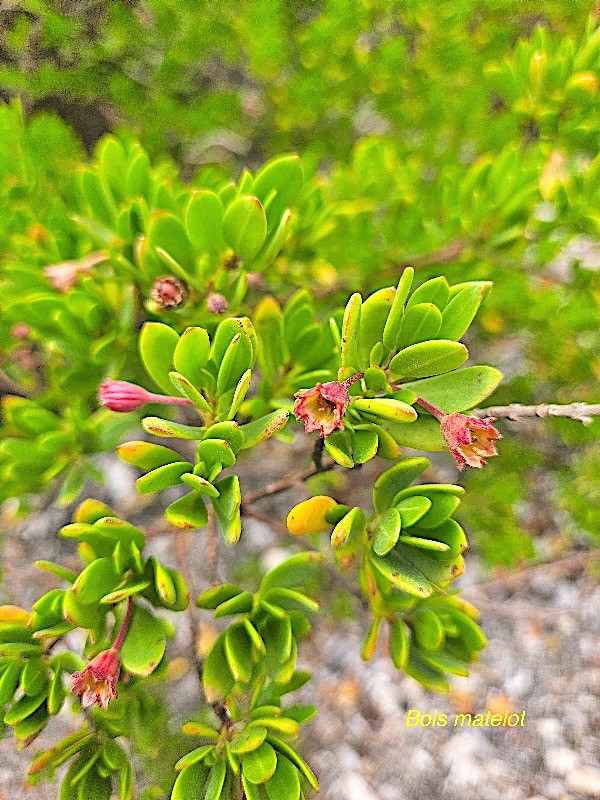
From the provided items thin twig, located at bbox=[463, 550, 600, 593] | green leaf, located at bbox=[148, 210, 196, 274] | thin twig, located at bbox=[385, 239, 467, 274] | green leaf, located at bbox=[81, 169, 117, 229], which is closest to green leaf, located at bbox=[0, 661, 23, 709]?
green leaf, located at bbox=[148, 210, 196, 274]

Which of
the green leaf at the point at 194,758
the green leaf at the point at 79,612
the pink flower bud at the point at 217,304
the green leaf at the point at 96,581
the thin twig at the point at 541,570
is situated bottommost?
the thin twig at the point at 541,570

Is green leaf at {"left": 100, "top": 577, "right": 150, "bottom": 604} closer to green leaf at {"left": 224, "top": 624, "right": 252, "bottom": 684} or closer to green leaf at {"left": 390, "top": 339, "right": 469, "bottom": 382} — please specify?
green leaf at {"left": 224, "top": 624, "right": 252, "bottom": 684}

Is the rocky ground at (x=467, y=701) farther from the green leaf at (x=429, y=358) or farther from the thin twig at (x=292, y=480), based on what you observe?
the green leaf at (x=429, y=358)

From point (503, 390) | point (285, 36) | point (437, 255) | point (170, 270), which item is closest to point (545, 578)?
point (503, 390)

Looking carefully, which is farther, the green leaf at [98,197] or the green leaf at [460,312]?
the green leaf at [98,197]

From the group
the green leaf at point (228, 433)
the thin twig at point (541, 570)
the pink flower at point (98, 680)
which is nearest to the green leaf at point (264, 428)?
the green leaf at point (228, 433)

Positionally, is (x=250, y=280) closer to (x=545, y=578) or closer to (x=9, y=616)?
(x=9, y=616)
